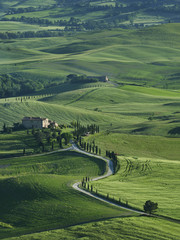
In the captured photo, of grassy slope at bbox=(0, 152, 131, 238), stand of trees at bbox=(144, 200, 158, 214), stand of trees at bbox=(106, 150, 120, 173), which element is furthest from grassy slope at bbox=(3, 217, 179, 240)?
stand of trees at bbox=(106, 150, 120, 173)

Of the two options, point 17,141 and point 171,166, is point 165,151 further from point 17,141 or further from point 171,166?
point 17,141

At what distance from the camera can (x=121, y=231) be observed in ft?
221

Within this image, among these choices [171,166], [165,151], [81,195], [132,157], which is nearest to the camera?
[81,195]

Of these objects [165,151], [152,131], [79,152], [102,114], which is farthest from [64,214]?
[102,114]

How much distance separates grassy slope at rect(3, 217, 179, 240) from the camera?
66.4 meters

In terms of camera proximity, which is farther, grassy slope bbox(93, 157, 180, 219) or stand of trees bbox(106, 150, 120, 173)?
stand of trees bbox(106, 150, 120, 173)

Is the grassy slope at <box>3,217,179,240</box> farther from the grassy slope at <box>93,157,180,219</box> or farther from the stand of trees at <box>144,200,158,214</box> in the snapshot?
the grassy slope at <box>93,157,180,219</box>

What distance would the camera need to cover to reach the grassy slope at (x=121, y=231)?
218 feet

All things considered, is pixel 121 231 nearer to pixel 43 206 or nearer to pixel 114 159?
pixel 43 206

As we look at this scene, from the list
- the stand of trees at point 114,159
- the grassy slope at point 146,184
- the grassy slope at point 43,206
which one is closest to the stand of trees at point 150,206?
the grassy slope at point 146,184

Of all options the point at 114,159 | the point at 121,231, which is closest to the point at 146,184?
the point at 114,159

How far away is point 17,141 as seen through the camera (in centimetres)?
13025

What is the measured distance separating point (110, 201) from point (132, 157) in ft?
123

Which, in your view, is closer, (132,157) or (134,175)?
(134,175)
